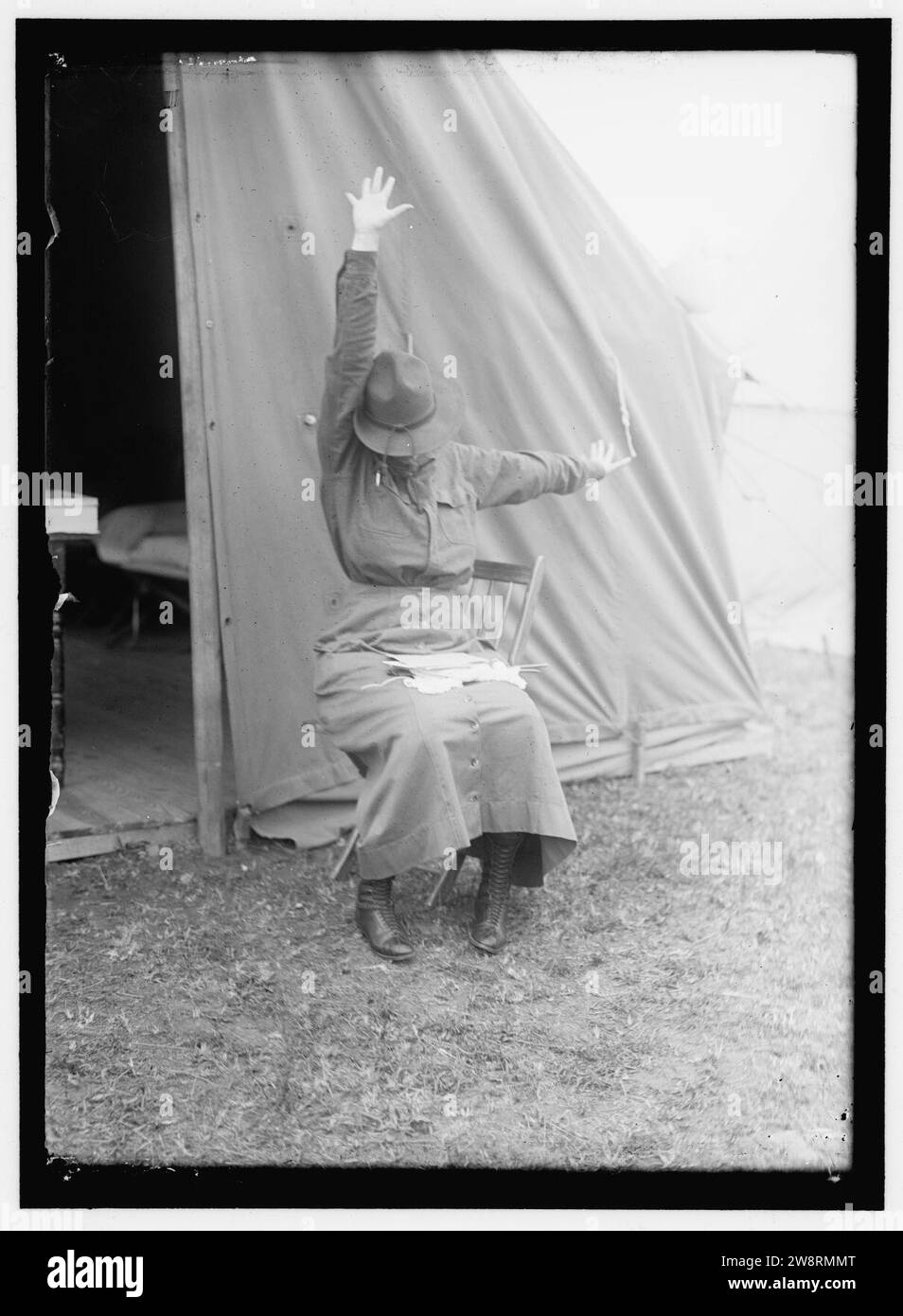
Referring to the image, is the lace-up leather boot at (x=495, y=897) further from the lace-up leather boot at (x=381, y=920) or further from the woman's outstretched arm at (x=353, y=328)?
the woman's outstretched arm at (x=353, y=328)

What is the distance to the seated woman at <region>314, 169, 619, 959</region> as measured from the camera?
296 centimetres

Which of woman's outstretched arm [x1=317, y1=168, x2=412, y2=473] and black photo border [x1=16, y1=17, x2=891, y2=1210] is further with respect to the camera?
woman's outstretched arm [x1=317, y1=168, x2=412, y2=473]

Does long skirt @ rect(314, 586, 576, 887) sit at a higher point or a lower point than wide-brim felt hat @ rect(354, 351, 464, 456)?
lower

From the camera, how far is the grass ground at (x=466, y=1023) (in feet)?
9.04

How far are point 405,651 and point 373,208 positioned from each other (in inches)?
46.3

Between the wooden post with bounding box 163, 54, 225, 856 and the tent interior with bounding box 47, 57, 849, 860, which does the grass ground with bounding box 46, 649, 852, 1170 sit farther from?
the tent interior with bounding box 47, 57, 849, 860

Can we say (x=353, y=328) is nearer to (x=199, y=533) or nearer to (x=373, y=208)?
(x=373, y=208)

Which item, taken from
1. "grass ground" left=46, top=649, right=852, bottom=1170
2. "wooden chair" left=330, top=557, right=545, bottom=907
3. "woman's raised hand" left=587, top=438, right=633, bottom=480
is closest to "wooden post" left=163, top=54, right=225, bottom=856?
"grass ground" left=46, top=649, right=852, bottom=1170

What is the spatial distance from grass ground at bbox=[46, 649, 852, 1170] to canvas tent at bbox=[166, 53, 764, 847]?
67 cm

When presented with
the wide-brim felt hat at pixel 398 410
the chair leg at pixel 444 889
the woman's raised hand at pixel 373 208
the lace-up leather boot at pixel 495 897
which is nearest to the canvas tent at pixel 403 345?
the woman's raised hand at pixel 373 208

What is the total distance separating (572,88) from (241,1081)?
259cm

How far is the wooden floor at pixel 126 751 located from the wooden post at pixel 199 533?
0.20 m
